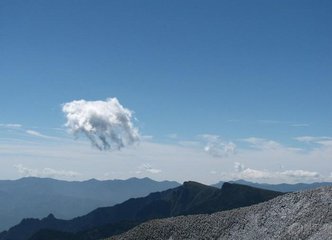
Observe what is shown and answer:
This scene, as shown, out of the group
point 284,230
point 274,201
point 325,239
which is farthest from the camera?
point 274,201

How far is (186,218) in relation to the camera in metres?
145

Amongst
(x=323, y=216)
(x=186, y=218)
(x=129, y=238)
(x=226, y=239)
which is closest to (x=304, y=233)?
(x=323, y=216)

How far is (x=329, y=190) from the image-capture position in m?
121

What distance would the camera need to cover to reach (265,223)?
403ft

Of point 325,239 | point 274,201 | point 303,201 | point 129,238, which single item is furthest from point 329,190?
point 129,238

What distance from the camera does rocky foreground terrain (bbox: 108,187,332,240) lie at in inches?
4282

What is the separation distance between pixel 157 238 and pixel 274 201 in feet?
126

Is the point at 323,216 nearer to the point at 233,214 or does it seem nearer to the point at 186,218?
the point at 233,214

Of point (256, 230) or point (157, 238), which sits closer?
point (256, 230)

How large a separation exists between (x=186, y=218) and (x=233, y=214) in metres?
16.8

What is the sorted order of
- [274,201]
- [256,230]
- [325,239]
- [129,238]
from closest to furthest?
1. [325,239]
2. [256,230]
3. [274,201]
4. [129,238]

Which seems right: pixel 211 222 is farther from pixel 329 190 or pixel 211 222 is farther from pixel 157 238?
pixel 329 190

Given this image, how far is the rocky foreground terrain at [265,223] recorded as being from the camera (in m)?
109

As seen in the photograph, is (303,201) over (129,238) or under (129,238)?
over
